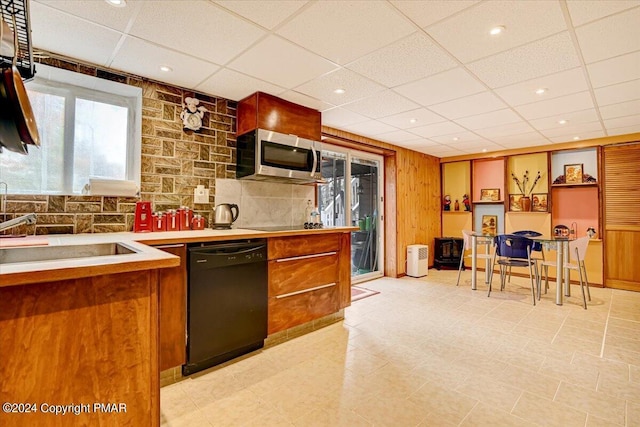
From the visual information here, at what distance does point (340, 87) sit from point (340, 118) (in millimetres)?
975

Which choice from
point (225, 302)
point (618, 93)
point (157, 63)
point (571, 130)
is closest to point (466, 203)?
point (571, 130)

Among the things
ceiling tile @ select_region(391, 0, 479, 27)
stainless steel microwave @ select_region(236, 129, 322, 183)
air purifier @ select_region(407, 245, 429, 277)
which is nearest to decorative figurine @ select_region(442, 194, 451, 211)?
air purifier @ select_region(407, 245, 429, 277)

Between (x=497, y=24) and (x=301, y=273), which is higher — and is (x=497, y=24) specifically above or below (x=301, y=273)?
above

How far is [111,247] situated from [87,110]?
4.81 ft

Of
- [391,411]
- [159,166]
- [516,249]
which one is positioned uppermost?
[159,166]

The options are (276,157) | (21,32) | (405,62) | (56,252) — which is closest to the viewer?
(21,32)

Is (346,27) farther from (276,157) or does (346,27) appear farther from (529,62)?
(529,62)

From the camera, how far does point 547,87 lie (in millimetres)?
2859

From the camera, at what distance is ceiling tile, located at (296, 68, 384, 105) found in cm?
265

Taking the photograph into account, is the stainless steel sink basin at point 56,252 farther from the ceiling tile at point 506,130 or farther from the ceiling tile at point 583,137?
→ the ceiling tile at point 583,137

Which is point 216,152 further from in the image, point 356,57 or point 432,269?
point 432,269

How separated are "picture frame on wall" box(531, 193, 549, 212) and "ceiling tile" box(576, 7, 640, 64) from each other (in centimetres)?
360

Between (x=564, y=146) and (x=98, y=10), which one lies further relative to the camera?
(x=564, y=146)

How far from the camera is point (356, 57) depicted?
233cm
